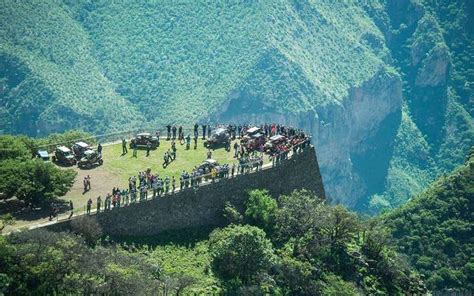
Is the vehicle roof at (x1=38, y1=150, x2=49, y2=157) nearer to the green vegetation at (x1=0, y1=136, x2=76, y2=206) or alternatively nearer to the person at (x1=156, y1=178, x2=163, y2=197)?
the green vegetation at (x1=0, y1=136, x2=76, y2=206)

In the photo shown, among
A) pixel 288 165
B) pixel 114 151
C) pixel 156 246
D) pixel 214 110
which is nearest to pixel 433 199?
pixel 288 165

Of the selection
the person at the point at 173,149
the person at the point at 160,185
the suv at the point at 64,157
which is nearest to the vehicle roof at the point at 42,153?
the suv at the point at 64,157

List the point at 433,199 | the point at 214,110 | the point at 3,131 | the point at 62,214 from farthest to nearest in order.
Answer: the point at 214,110 → the point at 3,131 → the point at 433,199 → the point at 62,214

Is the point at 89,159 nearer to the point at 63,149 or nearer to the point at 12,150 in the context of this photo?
the point at 63,149

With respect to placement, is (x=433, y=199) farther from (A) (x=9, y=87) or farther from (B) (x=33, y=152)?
(A) (x=9, y=87)

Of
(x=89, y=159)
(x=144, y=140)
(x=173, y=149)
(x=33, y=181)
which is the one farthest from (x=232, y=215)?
(x=33, y=181)

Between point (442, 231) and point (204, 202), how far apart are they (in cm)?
4273

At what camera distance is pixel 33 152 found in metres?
79.9

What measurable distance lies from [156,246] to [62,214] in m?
7.46

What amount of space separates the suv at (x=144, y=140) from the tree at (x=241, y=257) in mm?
20295

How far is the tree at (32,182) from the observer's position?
67.8 meters

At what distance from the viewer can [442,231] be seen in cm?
10775

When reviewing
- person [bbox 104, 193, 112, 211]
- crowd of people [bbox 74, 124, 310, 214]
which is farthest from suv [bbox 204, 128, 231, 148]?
person [bbox 104, 193, 112, 211]

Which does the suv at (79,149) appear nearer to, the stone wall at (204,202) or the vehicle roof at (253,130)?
the stone wall at (204,202)
